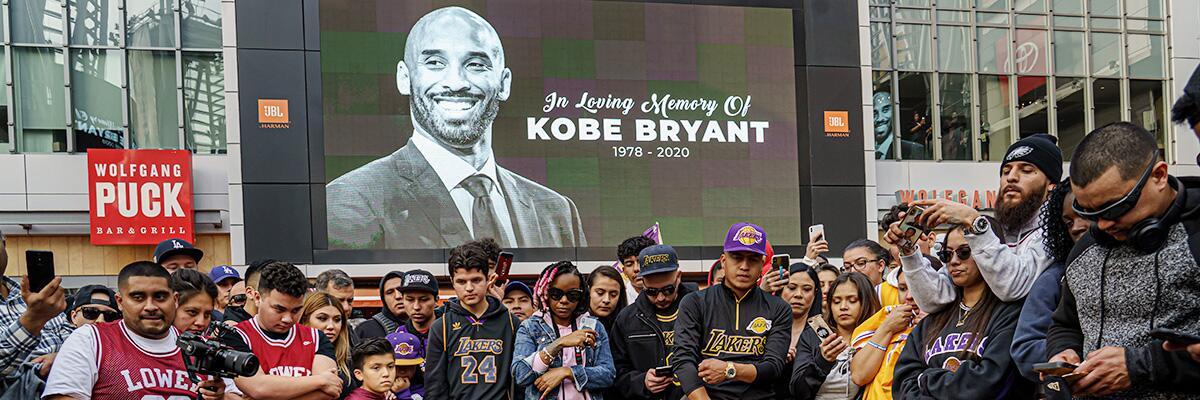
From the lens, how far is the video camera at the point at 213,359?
4281 millimetres

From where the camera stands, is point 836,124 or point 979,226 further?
point 836,124

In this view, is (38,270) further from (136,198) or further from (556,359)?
(136,198)

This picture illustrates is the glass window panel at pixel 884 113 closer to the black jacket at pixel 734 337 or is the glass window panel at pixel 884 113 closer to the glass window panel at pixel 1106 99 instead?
the glass window panel at pixel 1106 99

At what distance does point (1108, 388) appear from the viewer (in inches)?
120

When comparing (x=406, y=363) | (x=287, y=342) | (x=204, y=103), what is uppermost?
(x=204, y=103)

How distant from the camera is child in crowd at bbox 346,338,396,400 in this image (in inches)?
241

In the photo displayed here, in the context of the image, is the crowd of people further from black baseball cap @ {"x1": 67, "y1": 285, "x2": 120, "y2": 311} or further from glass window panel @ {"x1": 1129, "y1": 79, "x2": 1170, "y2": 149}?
glass window panel @ {"x1": 1129, "y1": 79, "x2": 1170, "y2": 149}

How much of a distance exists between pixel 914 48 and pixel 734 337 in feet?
44.6

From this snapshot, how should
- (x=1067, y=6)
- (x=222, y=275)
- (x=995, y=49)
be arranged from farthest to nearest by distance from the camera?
(x=1067, y=6)
(x=995, y=49)
(x=222, y=275)

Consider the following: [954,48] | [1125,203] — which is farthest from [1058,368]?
[954,48]

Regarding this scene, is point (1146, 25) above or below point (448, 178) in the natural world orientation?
above

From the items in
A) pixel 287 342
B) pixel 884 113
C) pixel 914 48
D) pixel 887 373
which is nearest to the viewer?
pixel 887 373

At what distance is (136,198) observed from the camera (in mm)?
14930

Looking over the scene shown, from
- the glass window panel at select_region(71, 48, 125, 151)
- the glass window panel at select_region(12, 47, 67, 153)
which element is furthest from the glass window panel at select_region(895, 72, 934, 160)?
the glass window panel at select_region(12, 47, 67, 153)
